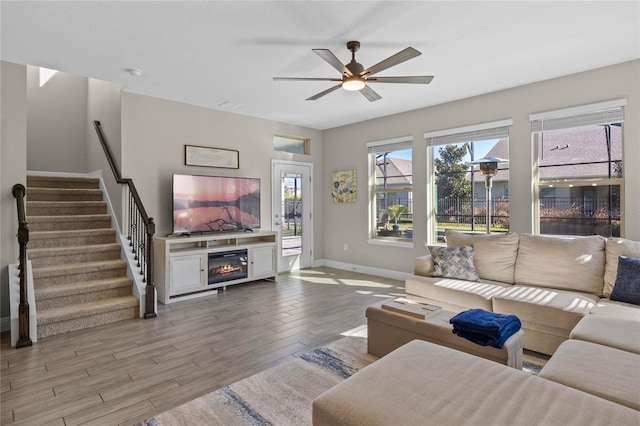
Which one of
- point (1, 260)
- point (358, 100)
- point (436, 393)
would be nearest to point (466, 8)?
point (358, 100)

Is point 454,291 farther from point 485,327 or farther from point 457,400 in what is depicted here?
point 457,400

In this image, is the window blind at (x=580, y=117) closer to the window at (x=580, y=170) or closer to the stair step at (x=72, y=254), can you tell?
the window at (x=580, y=170)

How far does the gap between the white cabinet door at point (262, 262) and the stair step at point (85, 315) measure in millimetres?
1770

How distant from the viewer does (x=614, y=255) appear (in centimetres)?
309

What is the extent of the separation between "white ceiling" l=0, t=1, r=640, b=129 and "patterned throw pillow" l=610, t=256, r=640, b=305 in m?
2.03

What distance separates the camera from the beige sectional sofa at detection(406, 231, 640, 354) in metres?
2.72

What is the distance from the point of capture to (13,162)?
3697 mm

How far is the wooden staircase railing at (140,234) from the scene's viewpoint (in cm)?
384

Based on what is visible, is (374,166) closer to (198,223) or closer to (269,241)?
(269,241)

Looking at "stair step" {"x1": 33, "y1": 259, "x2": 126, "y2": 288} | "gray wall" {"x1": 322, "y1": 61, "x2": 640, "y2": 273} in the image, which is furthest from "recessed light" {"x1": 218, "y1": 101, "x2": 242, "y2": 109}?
"stair step" {"x1": 33, "y1": 259, "x2": 126, "y2": 288}

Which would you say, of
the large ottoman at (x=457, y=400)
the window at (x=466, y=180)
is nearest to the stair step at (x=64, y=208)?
the large ottoman at (x=457, y=400)

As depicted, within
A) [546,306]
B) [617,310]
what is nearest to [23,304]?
[546,306]

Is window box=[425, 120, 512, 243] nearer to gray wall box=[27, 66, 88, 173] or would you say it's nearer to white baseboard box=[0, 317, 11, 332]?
white baseboard box=[0, 317, 11, 332]

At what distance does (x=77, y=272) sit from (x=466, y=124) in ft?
17.5
